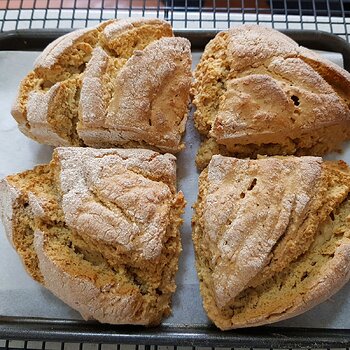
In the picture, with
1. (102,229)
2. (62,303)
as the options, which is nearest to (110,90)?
(102,229)

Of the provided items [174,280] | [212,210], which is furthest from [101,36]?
[174,280]

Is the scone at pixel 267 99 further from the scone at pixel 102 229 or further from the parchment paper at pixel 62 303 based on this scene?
the scone at pixel 102 229

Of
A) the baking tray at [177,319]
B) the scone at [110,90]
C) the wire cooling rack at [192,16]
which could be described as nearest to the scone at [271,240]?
the baking tray at [177,319]

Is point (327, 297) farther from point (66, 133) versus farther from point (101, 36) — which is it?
point (101, 36)

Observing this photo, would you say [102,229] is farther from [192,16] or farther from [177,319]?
[192,16]

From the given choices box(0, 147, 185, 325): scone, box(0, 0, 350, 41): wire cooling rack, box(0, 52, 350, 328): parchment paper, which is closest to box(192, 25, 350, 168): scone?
box(0, 52, 350, 328): parchment paper

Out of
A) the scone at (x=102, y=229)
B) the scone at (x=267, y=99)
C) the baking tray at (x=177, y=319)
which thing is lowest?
the baking tray at (x=177, y=319)
